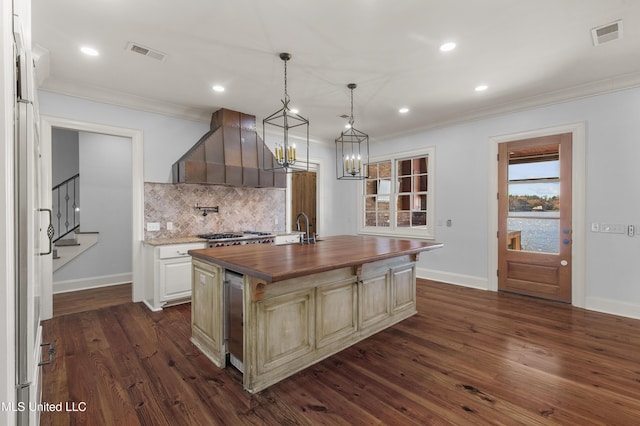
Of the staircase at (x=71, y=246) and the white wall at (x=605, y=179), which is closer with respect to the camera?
the white wall at (x=605, y=179)

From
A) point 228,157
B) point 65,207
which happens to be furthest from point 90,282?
point 228,157

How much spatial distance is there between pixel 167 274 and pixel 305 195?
3.90 metres

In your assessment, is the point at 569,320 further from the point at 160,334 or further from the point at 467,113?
the point at 160,334

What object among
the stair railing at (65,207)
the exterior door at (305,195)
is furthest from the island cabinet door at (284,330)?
the stair railing at (65,207)

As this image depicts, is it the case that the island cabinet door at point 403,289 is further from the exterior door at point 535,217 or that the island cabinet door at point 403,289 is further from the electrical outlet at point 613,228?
the electrical outlet at point 613,228

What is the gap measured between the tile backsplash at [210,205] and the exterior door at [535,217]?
3.74 metres

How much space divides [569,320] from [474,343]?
148cm

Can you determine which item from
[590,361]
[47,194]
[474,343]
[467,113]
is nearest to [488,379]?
[474,343]

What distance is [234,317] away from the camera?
95.2 inches

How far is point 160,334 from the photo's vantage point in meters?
3.11

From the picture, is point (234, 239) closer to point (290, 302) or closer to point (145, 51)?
point (290, 302)

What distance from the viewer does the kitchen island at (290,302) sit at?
2164mm

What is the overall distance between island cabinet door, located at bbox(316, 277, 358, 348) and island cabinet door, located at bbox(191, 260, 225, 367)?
80 centimetres

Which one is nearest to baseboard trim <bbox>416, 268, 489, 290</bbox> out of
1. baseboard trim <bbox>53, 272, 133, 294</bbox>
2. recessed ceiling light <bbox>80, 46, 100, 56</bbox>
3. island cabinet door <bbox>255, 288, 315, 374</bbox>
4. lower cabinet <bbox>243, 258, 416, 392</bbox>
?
lower cabinet <bbox>243, 258, 416, 392</bbox>
